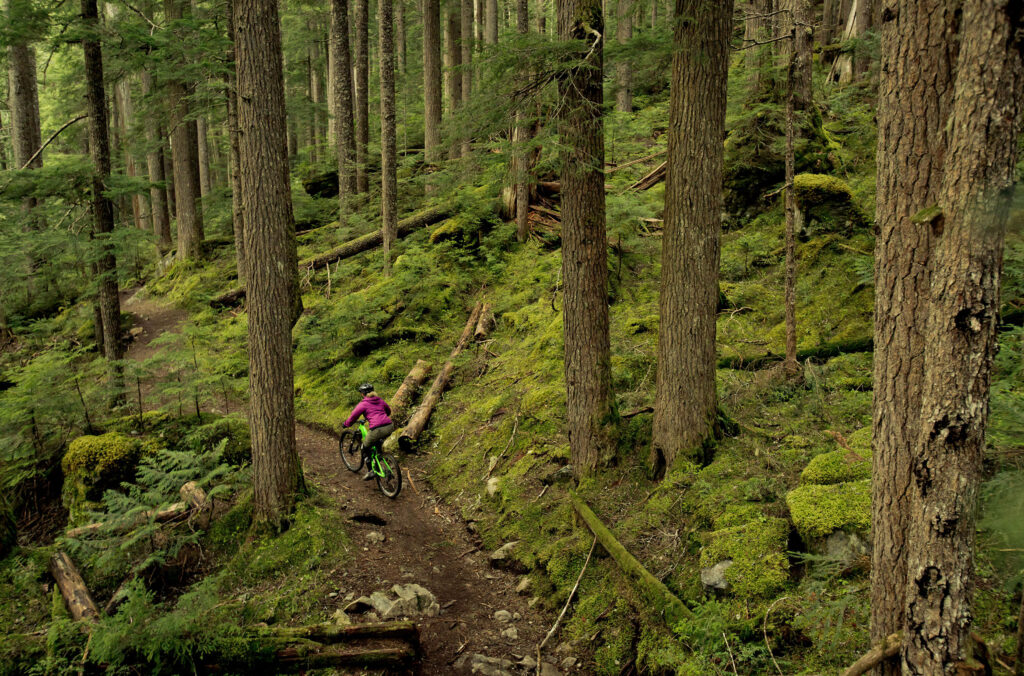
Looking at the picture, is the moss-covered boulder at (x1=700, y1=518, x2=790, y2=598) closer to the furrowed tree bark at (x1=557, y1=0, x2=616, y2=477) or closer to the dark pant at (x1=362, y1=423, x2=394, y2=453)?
the furrowed tree bark at (x1=557, y1=0, x2=616, y2=477)

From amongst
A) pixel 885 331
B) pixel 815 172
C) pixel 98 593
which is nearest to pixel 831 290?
pixel 815 172

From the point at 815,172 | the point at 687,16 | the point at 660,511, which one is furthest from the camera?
the point at 815,172

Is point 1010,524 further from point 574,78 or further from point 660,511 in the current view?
point 574,78

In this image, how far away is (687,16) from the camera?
5.89 m

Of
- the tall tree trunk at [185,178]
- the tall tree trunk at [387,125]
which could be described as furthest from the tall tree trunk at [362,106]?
the tall tree trunk at [185,178]

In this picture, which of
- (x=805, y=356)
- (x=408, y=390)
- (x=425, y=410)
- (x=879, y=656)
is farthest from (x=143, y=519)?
(x=805, y=356)

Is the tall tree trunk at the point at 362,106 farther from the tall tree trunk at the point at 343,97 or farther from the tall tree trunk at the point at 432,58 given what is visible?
the tall tree trunk at the point at 432,58

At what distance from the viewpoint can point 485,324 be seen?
13.1 meters

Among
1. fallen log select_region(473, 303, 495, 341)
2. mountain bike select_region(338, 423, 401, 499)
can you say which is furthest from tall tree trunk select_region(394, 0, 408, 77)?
mountain bike select_region(338, 423, 401, 499)

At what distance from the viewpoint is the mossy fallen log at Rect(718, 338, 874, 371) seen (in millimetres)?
7777

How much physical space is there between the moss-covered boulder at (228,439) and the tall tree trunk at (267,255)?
1348mm

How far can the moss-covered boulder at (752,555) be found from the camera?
16.0 ft

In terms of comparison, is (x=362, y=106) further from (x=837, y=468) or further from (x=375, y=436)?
(x=837, y=468)

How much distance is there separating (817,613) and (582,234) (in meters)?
4.66
